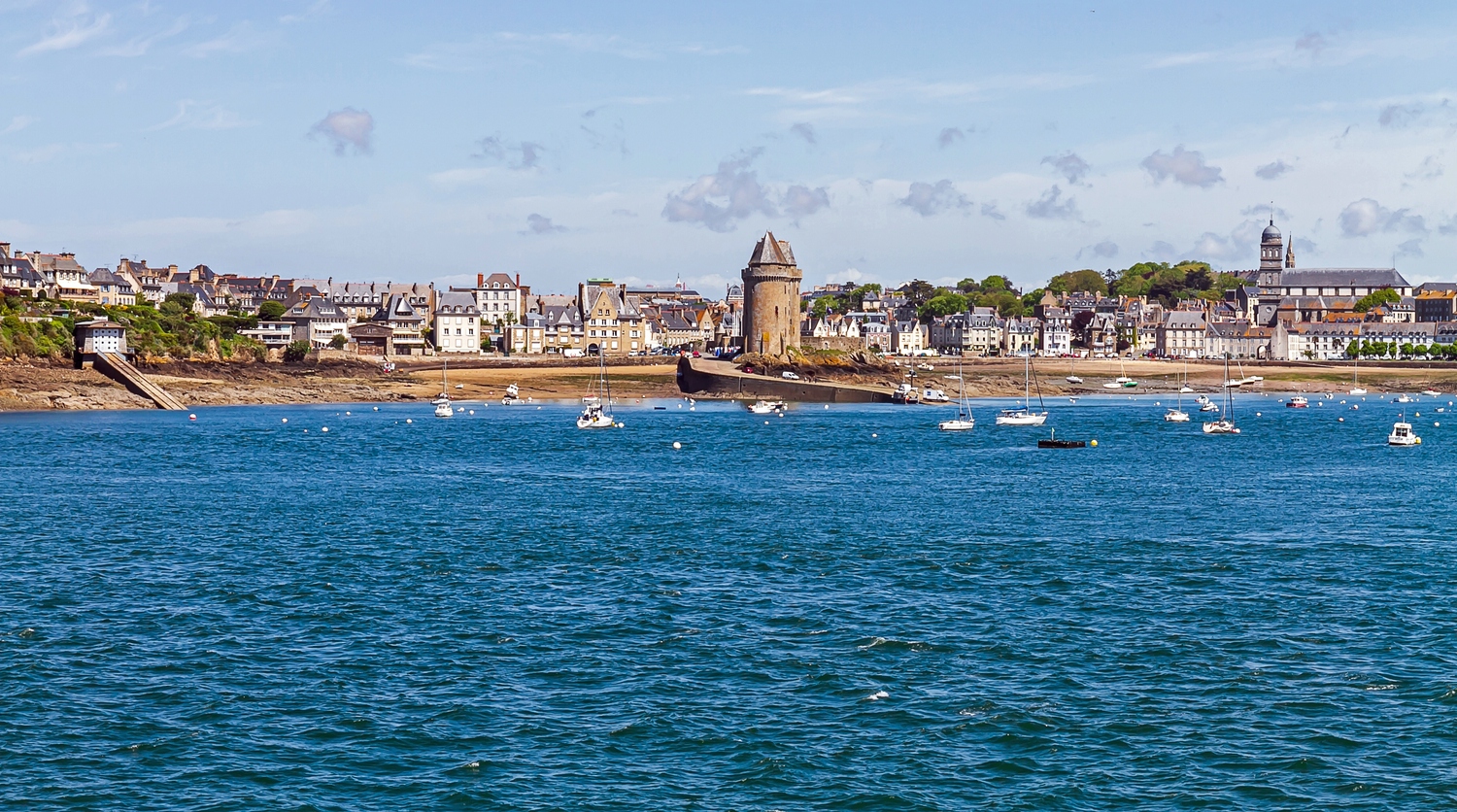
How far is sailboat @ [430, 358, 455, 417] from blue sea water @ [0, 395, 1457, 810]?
52.1m

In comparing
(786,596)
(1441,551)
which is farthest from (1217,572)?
(786,596)

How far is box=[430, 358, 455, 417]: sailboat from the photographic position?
110625mm

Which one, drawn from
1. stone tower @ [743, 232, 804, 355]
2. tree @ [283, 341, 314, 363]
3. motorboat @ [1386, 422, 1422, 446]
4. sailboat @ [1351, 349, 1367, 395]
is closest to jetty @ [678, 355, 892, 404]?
stone tower @ [743, 232, 804, 355]

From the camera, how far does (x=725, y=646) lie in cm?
2816

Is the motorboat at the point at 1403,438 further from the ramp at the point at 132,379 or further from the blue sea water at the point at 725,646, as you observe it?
the ramp at the point at 132,379

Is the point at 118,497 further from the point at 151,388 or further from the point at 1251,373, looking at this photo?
the point at 1251,373

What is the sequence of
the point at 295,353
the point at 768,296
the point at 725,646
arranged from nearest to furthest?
the point at 725,646 < the point at 295,353 < the point at 768,296

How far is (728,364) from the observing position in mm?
152000

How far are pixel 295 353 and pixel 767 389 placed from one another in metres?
51.7

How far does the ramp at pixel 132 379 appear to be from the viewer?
116 metres

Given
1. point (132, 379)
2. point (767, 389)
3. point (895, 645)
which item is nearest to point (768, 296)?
point (767, 389)

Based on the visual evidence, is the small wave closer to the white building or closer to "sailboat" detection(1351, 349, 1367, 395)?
"sailboat" detection(1351, 349, 1367, 395)

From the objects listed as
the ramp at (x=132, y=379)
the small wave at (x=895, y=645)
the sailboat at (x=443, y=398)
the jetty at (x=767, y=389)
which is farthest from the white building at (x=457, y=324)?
the small wave at (x=895, y=645)

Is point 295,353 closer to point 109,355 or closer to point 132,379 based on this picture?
point 109,355
